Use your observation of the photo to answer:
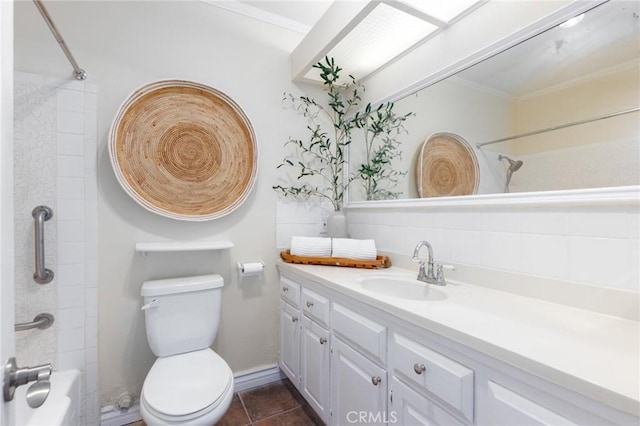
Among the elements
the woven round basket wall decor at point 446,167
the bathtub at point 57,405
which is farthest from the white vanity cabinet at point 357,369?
the bathtub at point 57,405

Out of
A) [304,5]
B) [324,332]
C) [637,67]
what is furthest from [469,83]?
[324,332]

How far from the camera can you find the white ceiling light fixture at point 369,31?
1417 mm

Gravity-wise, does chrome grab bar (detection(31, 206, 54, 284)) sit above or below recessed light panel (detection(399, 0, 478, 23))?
below

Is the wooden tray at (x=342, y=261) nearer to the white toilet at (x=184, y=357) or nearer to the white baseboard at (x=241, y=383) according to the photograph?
the white toilet at (x=184, y=357)

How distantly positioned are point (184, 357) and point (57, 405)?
51 cm

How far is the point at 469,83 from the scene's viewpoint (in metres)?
1.42

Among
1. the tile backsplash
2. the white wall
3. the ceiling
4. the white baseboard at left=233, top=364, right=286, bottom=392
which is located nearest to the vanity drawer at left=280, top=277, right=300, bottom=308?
the white wall

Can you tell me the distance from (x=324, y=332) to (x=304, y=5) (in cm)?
207

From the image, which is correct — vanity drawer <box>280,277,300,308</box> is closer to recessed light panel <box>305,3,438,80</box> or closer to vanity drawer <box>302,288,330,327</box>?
vanity drawer <box>302,288,330,327</box>

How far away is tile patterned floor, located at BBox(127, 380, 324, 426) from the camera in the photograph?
5.44 feet

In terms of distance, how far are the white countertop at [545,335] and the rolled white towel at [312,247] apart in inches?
24.4

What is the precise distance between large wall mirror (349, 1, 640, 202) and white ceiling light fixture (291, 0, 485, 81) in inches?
12.6

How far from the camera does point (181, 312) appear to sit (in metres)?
1.60

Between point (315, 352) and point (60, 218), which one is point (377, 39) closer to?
point (315, 352)
